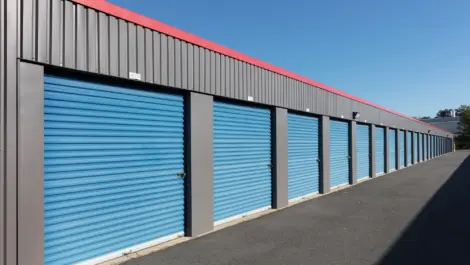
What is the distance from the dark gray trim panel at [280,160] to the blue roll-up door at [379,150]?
37.3 feet

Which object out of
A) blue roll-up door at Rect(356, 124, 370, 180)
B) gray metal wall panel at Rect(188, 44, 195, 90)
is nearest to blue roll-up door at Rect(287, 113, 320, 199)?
gray metal wall panel at Rect(188, 44, 195, 90)

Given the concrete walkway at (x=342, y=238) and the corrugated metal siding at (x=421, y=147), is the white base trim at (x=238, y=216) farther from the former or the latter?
the corrugated metal siding at (x=421, y=147)

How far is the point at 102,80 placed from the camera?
18.8 feet

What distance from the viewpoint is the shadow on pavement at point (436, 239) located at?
5.58 m

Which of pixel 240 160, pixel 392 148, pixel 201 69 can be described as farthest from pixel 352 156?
pixel 201 69

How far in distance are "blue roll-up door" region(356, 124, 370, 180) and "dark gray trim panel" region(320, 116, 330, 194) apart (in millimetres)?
4100

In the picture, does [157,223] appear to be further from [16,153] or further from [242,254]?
[16,153]

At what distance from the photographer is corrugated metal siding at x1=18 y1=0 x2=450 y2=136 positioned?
185 inches

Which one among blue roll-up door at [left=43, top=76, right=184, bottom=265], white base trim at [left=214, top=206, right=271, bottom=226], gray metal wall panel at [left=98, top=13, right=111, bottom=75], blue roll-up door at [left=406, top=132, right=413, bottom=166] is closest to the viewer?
blue roll-up door at [left=43, top=76, right=184, bottom=265]

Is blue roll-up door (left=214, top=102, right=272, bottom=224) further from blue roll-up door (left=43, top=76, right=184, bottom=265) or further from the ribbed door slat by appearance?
the ribbed door slat

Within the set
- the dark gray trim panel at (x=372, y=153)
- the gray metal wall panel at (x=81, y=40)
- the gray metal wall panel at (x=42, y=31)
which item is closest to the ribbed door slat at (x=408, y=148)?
the dark gray trim panel at (x=372, y=153)

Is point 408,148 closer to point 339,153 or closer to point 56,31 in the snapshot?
point 339,153

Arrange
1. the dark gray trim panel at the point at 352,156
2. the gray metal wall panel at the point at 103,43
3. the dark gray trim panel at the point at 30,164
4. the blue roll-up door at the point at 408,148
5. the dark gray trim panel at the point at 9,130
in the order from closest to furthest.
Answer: the dark gray trim panel at the point at 9,130 → the dark gray trim panel at the point at 30,164 → the gray metal wall panel at the point at 103,43 → the dark gray trim panel at the point at 352,156 → the blue roll-up door at the point at 408,148

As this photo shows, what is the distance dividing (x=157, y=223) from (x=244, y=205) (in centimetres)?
287
